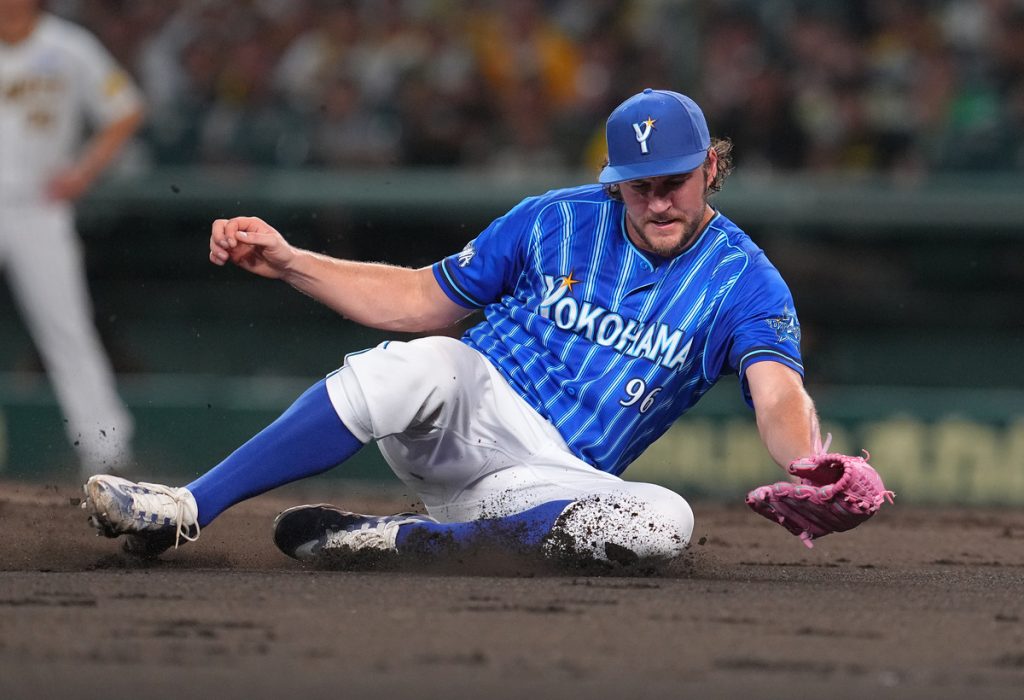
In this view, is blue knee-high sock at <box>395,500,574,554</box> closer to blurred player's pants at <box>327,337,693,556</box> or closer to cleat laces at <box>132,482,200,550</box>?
blurred player's pants at <box>327,337,693,556</box>

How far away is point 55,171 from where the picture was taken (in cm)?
834

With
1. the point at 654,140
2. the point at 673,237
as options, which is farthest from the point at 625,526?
the point at 654,140

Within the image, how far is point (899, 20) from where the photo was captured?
920cm

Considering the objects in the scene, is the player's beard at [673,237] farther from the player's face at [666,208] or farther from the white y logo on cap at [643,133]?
the white y logo on cap at [643,133]

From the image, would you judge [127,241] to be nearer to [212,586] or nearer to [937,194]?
[937,194]

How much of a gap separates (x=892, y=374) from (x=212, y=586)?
5819mm

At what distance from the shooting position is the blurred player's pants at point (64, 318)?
7.82 m

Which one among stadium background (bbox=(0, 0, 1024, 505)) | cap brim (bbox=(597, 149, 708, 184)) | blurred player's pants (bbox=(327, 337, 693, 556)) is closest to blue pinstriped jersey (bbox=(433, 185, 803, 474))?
blurred player's pants (bbox=(327, 337, 693, 556))

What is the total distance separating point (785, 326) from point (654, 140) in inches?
24.3

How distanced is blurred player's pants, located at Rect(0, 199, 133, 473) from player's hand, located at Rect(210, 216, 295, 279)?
134 inches

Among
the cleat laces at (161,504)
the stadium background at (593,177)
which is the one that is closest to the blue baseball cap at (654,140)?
the cleat laces at (161,504)

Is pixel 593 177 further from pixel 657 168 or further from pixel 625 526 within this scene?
pixel 625 526

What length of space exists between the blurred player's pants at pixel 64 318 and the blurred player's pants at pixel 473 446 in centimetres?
353

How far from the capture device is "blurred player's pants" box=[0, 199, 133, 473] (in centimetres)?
782
